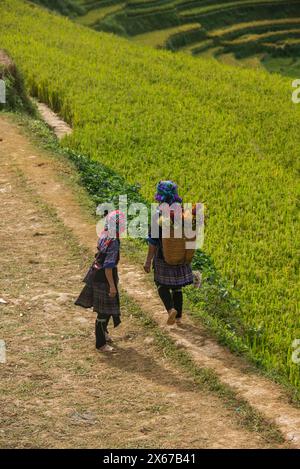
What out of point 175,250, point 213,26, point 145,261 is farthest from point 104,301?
point 213,26

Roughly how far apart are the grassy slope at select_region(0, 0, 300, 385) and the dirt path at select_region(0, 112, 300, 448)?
1.00m

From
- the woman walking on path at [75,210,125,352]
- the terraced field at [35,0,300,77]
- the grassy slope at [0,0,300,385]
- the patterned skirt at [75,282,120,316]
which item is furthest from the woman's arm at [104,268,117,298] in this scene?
the terraced field at [35,0,300,77]

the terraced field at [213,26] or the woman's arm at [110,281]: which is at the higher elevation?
the terraced field at [213,26]

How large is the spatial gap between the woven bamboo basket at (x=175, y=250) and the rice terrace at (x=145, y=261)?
0.05 feet

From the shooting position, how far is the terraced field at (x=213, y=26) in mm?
51938

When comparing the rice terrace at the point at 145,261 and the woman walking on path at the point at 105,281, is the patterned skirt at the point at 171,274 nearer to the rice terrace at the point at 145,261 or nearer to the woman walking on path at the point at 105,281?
the rice terrace at the point at 145,261

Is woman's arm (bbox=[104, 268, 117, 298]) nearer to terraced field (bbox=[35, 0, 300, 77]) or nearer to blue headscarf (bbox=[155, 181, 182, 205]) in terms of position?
blue headscarf (bbox=[155, 181, 182, 205])

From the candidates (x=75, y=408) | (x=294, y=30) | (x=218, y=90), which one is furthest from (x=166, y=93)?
(x=294, y=30)

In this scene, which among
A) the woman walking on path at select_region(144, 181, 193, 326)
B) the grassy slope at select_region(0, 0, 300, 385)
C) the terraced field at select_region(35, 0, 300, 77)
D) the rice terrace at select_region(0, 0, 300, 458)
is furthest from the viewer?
the terraced field at select_region(35, 0, 300, 77)

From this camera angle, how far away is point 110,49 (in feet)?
87.9

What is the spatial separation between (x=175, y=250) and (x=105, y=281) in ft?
2.67

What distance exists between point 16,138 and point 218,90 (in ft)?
29.8

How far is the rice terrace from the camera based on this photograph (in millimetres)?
6871

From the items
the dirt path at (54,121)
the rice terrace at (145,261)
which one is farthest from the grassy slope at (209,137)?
the dirt path at (54,121)
